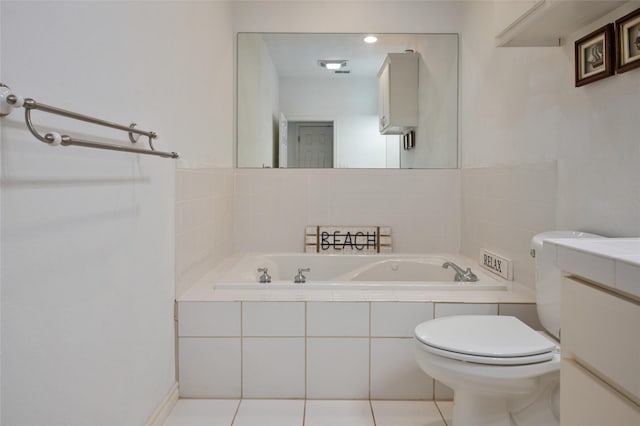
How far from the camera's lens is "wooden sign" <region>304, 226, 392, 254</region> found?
3.29 meters

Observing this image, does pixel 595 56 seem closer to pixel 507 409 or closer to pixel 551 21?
pixel 551 21

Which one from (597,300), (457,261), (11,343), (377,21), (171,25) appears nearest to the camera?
(597,300)

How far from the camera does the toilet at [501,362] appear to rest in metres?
1.50

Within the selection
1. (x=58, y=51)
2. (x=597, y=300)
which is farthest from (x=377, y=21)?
(x=597, y=300)


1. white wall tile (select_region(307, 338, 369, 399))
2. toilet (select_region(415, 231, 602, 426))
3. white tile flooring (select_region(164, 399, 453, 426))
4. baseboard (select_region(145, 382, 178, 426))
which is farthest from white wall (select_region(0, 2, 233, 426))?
toilet (select_region(415, 231, 602, 426))

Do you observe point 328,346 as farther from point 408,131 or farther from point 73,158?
point 408,131

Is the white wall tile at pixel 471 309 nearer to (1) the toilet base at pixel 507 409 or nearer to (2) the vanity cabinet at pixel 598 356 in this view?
(1) the toilet base at pixel 507 409

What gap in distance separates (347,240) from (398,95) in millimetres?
1104

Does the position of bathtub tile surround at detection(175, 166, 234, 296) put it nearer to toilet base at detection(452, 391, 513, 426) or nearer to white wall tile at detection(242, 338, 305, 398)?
white wall tile at detection(242, 338, 305, 398)

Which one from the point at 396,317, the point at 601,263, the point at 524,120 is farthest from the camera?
the point at 524,120

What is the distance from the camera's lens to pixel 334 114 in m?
3.41

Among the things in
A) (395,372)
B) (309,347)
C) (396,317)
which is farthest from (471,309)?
(309,347)

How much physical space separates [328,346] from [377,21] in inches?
90.8

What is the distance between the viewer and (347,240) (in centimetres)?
330
